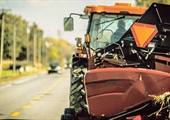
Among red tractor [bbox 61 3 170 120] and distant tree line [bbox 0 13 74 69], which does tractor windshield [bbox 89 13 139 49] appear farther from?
distant tree line [bbox 0 13 74 69]

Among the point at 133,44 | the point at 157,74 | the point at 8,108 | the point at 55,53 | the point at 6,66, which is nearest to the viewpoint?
the point at 157,74

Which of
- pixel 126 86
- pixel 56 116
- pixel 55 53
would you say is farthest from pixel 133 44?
pixel 55 53

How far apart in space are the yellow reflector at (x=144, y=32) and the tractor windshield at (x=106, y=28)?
1741mm

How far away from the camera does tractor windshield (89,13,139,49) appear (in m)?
8.88

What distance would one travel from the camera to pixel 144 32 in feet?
22.7

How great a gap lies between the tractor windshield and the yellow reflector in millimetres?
1741

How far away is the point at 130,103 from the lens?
6.74 m

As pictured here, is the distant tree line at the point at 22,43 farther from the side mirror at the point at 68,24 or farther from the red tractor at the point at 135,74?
the red tractor at the point at 135,74

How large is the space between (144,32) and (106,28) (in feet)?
7.21

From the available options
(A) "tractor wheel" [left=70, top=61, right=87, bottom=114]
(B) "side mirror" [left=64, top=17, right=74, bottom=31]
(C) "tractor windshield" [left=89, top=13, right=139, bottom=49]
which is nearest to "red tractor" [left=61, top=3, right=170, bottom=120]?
(A) "tractor wheel" [left=70, top=61, right=87, bottom=114]

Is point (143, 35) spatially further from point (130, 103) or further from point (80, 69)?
point (80, 69)

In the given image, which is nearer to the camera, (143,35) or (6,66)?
(143,35)

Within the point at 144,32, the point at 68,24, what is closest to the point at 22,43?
the point at 68,24

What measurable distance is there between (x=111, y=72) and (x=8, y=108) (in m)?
8.73
